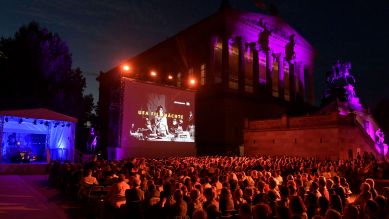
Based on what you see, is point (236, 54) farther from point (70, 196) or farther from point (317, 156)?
point (70, 196)

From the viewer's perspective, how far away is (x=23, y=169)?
24438mm

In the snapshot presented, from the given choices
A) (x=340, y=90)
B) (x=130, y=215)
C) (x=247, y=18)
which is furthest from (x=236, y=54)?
(x=130, y=215)

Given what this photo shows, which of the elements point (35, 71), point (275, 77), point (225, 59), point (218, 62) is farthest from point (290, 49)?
point (35, 71)

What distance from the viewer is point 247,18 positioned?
47.2 meters

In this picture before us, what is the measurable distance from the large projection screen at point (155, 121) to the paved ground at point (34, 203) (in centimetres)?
1282

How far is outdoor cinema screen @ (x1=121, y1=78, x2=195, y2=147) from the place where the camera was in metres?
30.1

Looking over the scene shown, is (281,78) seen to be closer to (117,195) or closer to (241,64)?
(241,64)

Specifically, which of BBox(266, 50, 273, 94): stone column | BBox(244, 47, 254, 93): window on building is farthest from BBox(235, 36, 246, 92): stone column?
BBox(266, 50, 273, 94): stone column

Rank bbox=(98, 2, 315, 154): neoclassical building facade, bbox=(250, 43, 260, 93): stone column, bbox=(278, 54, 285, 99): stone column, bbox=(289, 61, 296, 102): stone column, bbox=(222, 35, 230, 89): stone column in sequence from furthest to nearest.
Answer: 1. bbox=(289, 61, 296, 102): stone column
2. bbox=(278, 54, 285, 99): stone column
3. bbox=(250, 43, 260, 93): stone column
4. bbox=(222, 35, 230, 89): stone column
5. bbox=(98, 2, 315, 154): neoclassical building facade

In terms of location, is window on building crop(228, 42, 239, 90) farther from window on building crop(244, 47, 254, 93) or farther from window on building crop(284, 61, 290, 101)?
window on building crop(284, 61, 290, 101)

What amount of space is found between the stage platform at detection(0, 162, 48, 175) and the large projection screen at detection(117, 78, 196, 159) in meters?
6.31

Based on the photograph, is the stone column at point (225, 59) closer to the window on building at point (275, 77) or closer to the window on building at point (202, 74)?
the window on building at point (202, 74)

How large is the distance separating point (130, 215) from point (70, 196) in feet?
27.0

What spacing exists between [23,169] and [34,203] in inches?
509
